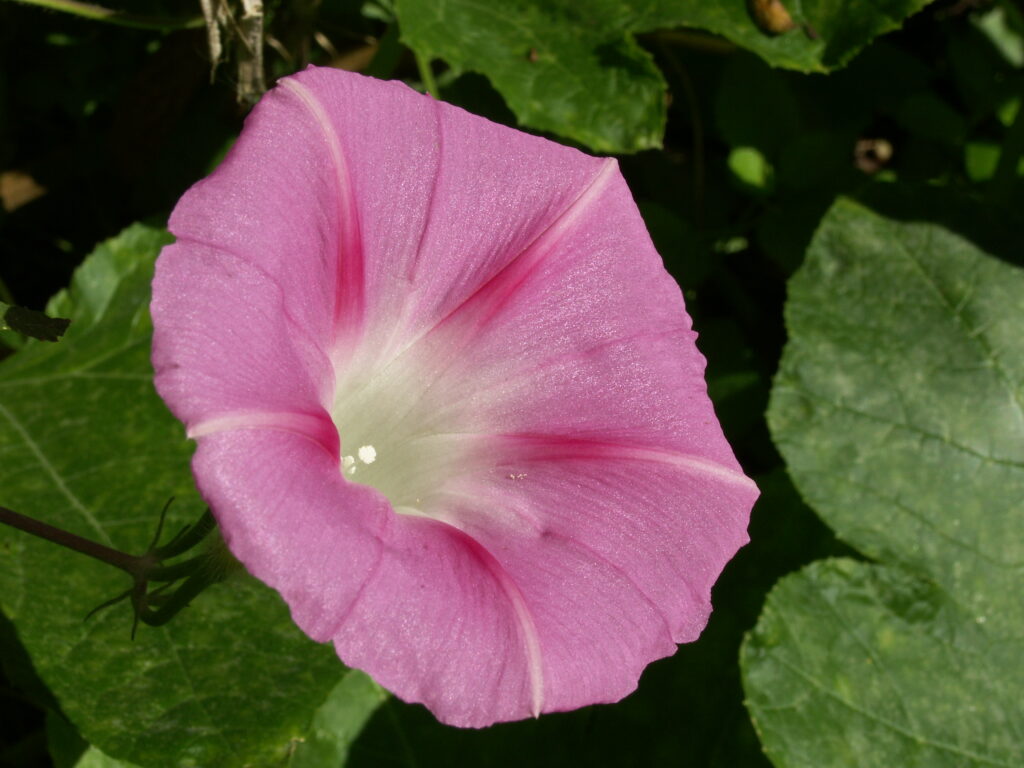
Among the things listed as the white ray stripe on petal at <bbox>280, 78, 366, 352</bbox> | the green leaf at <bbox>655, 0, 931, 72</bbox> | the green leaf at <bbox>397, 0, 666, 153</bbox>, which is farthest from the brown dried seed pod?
the white ray stripe on petal at <bbox>280, 78, 366, 352</bbox>

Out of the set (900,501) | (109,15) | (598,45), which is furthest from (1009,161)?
(109,15)

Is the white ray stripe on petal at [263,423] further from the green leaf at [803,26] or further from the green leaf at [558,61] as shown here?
the green leaf at [803,26]

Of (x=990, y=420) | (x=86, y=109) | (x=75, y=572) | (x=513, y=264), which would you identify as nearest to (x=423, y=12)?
(x=513, y=264)

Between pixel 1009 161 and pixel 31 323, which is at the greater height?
pixel 31 323

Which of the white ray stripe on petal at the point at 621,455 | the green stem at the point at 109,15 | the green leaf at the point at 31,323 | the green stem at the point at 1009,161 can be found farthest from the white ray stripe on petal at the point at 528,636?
the green stem at the point at 1009,161

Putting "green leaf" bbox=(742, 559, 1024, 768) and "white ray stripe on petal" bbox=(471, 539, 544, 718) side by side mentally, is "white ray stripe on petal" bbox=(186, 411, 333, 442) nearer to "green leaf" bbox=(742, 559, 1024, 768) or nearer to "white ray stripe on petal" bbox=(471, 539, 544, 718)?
"white ray stripe on petal" bbox=(471, 539, 544, 718)

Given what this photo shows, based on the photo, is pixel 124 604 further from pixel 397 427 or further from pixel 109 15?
pixel 109 15
